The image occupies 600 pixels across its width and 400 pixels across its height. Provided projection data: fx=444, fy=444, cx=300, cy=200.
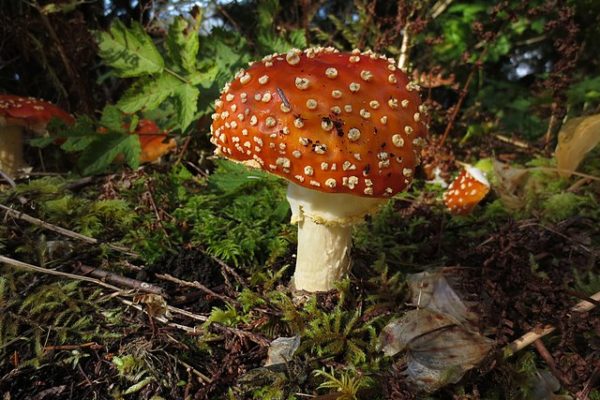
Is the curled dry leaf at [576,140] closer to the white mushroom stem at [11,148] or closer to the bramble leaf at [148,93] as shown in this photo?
the bramble leaf at [148,93]

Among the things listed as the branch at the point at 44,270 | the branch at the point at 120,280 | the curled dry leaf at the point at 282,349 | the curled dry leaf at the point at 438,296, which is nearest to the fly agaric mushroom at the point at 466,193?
the curled dry leaf at the point at 438,296

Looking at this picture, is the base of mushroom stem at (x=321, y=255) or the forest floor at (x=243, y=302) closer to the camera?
the forest floor at (x=243, y=302)

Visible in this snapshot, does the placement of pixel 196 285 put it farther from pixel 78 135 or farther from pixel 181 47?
pixel 181 47

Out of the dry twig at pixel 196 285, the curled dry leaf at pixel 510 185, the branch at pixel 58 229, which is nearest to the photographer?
the dry twig at pixel 196 285

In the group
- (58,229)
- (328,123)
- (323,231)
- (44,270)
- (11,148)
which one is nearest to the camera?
(328,123)

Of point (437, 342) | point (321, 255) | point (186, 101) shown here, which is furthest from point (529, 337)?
point (186, 101)

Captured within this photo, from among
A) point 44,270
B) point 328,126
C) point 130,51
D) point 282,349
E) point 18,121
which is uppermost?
point 130,51
